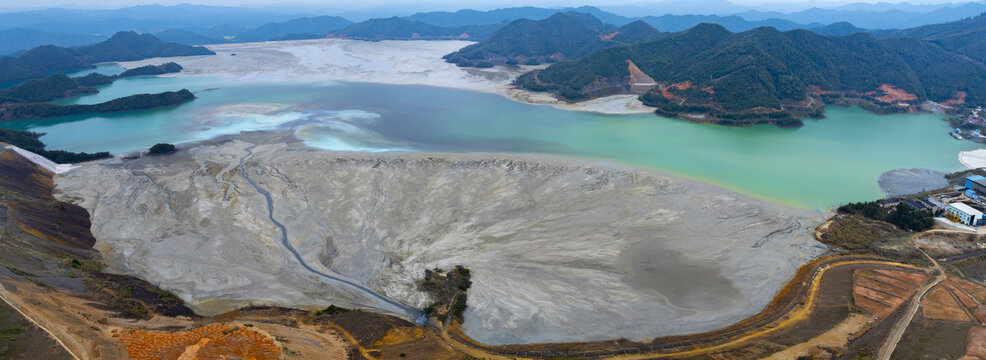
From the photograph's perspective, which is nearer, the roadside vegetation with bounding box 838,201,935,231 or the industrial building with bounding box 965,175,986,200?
the roadside vegetation with bounding box 838,201,935,231

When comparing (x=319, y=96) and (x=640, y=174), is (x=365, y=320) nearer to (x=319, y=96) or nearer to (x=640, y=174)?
(x=640, y=174)

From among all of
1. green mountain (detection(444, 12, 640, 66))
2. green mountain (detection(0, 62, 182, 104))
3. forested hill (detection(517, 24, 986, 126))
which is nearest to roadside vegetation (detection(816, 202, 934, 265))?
forested hill (detection(517, 24, 986, 126))

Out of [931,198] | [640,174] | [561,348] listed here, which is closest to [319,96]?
[640,174]

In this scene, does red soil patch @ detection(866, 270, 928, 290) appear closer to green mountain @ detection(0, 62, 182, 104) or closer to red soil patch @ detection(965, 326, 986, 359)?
red soil patch @ detection(965, 326, 986, 359)

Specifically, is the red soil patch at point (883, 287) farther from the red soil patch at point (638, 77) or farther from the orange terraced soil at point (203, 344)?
the red soil patch at point (638, 77)

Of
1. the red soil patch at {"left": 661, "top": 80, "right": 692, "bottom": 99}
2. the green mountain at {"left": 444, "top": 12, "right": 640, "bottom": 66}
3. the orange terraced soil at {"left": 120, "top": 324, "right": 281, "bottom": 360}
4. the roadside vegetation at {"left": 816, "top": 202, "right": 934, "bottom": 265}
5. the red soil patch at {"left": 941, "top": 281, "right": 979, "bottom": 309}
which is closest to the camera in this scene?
the orange terraced soil at {"left": 120, "top": 324, "right": 281, "bottom": 360}

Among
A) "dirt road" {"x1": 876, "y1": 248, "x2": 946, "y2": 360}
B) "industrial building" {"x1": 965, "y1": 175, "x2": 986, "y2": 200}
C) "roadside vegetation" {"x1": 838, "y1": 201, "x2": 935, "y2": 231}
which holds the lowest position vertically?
"dirt road" {"x1": 876, "y1": 248, "x2": 946, "y2": 360}
